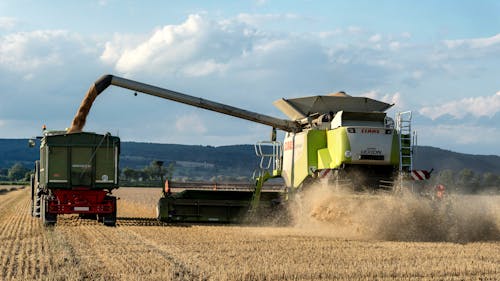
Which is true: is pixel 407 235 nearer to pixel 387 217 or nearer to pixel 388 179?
pixel 387 217

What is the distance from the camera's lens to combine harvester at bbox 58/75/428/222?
16.1 meters

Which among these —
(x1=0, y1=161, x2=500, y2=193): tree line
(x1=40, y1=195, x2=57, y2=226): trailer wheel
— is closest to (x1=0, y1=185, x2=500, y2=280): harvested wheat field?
(x1=40, y1=195, x2=57, y2=226): trailer wheel

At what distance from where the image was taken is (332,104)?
58.9 feet

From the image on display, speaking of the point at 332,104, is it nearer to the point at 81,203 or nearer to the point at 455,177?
the point at 81,203

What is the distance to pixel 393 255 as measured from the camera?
11727mm

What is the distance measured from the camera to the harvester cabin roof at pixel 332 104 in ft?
58.6

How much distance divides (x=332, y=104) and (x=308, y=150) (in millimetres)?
1466

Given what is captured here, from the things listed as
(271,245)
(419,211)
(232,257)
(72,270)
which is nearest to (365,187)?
(419,211)

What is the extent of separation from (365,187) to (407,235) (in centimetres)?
174

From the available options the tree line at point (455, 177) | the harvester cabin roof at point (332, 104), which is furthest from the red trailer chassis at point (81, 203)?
the harvester cabin roof at point (332, 104)

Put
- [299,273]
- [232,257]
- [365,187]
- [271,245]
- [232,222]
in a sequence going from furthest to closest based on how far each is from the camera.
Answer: [232,222] < [365,187] < [271,245] < [232,257] < [299,273]

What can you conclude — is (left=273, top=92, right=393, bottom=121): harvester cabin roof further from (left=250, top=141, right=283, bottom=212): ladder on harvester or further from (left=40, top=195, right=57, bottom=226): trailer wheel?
(left=40, top=195, right=57, bottom=226): trailer wheel

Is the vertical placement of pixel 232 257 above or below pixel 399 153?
below

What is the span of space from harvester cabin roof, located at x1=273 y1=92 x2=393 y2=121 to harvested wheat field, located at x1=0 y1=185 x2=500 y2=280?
280 centimetres
